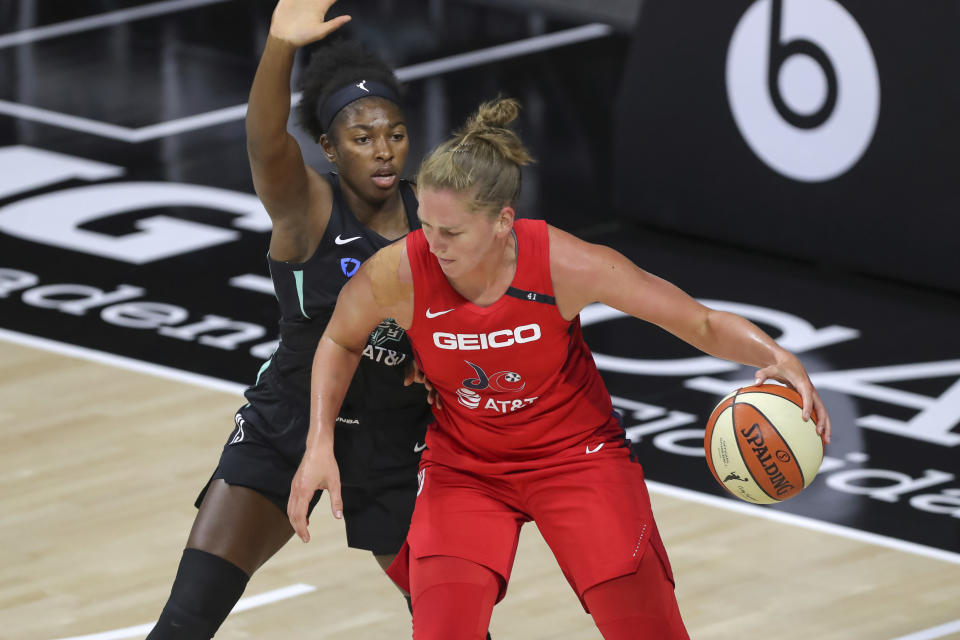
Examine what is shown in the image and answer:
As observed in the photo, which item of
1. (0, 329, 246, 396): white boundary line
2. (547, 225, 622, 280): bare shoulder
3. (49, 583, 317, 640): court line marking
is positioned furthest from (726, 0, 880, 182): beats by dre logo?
(547, 225, 622, 280): bare shoulder

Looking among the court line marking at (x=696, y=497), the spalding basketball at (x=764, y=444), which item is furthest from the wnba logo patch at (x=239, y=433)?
the court line marking at (x=696, y=497)

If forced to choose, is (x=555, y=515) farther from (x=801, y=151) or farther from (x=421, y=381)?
(x=801, y=151)

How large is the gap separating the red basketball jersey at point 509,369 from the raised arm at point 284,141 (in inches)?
17.6

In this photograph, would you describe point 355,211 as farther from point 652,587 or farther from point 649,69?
point 649,69

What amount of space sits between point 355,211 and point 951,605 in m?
2.54

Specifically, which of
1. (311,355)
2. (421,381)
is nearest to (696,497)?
(311,355)

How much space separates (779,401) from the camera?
486 centimetres

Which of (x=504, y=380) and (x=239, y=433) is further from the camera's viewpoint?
(x=239, y=433)

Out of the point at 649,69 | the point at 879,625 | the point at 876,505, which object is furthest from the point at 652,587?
the point at 649,69

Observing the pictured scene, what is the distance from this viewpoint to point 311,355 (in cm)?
530

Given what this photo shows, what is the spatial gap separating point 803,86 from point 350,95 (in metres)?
4.84

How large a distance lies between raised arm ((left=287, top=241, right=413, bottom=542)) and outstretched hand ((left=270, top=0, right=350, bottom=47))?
567 millimetres

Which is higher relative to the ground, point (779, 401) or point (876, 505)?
point (779, 401)

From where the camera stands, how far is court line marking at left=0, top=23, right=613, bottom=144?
12.3 metres
